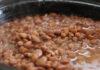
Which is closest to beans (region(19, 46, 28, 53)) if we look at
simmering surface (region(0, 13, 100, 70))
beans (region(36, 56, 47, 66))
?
simmering surface (region(0, 13, 100, 70))

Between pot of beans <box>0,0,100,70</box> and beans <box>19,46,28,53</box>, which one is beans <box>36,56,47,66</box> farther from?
beans <box>19,46,28,53</box>

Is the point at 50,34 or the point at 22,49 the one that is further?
the point at 50,34

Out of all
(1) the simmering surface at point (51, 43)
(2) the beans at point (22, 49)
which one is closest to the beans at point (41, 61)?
(1) the simmering surface at point (51, 43)

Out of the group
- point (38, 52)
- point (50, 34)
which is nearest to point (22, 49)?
point (38, 52)

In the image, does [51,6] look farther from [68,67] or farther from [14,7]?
[68,67]

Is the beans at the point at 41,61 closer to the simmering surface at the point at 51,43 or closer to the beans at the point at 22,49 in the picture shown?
the simmering surface at the point at 51,43

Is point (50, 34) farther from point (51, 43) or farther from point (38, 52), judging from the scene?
point (38, 52)

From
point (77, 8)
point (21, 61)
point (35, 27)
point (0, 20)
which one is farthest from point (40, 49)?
point (77, 8)
